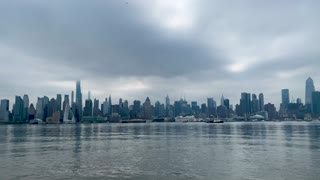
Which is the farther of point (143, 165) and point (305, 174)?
point (143, 165)

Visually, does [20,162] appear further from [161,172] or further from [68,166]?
[161,172]

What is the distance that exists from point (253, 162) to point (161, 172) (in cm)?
→ 1640

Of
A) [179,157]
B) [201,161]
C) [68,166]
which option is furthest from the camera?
[179,157]

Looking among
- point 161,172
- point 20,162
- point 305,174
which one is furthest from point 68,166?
point 305,174

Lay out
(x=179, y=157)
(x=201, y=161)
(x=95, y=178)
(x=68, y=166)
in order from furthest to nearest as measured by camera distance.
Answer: (x=179, y=157), (x=201, y=161), (x=68, y=166), (x=95, y=178)

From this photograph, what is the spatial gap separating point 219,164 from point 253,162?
5.88 metres

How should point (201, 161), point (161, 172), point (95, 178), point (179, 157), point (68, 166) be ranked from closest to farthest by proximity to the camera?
point (95, 178) < point (161, 172) < point (68, 166) < point (201, 161) < point (179, 157)

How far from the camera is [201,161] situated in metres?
49.7

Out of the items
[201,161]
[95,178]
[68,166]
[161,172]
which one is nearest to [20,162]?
[68,166]

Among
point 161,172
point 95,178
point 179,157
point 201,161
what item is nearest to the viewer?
point 95,178

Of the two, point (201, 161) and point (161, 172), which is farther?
point (201, 161)

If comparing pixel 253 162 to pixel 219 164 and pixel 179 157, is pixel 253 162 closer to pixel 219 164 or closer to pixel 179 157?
pixel 219 164

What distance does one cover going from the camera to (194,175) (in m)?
38.8

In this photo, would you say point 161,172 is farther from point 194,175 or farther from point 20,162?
point 20,162
